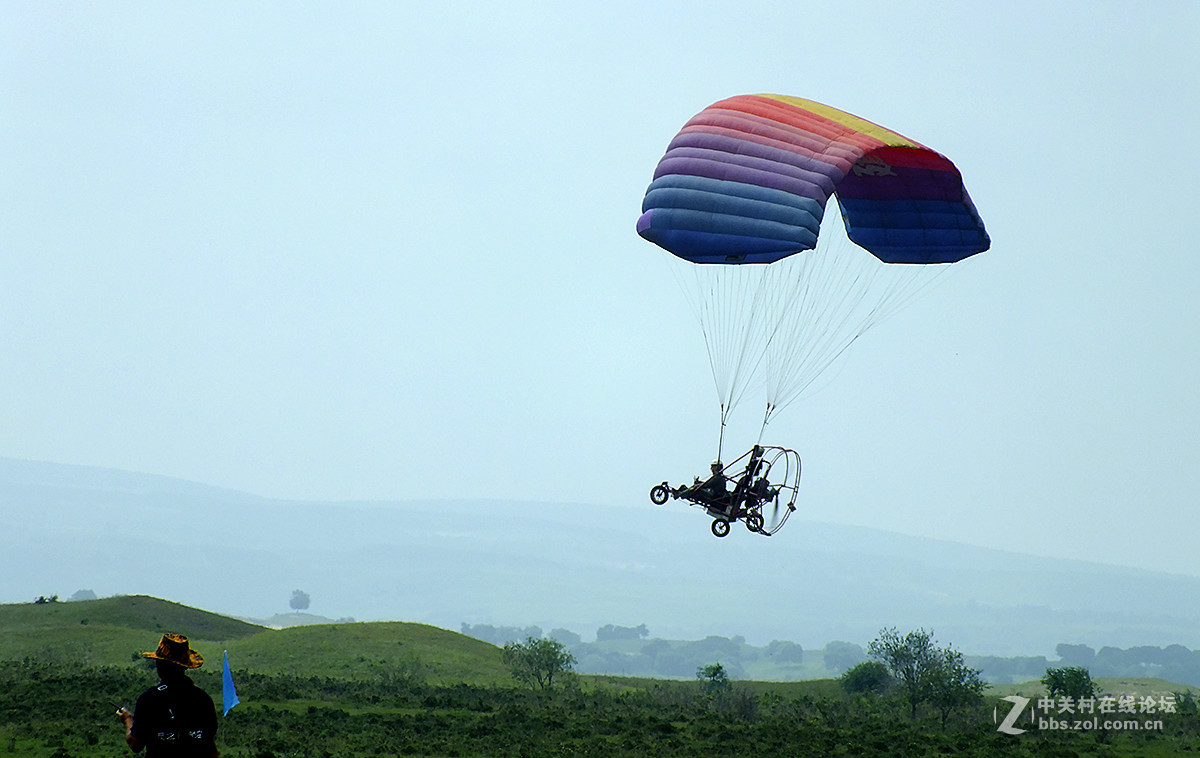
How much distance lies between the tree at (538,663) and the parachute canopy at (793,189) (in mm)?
33112

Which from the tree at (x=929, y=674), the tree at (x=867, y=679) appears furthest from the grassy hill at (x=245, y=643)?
the tree at (x=929, y=674)

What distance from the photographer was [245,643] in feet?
216

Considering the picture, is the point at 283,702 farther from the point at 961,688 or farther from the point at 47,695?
the point at 961,688

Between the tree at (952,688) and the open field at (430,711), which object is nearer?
the open field at (430,711)

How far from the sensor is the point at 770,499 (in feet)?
89.7

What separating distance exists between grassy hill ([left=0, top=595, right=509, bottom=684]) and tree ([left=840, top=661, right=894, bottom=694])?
743 inches

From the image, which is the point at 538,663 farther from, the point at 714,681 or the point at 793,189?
the point at 793,189

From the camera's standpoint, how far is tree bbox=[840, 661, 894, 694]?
207 ft

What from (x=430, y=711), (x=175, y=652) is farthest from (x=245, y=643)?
(x=175, y=652)

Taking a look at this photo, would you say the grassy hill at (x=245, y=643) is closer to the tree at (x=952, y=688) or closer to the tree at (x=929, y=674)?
the tree at (x=929, y=674)

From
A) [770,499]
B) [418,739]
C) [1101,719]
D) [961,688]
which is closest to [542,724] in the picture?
[418,739]

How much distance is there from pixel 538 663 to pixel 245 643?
18.3 meters

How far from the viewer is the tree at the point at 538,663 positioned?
58.5 m

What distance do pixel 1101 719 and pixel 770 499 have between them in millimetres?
29555
